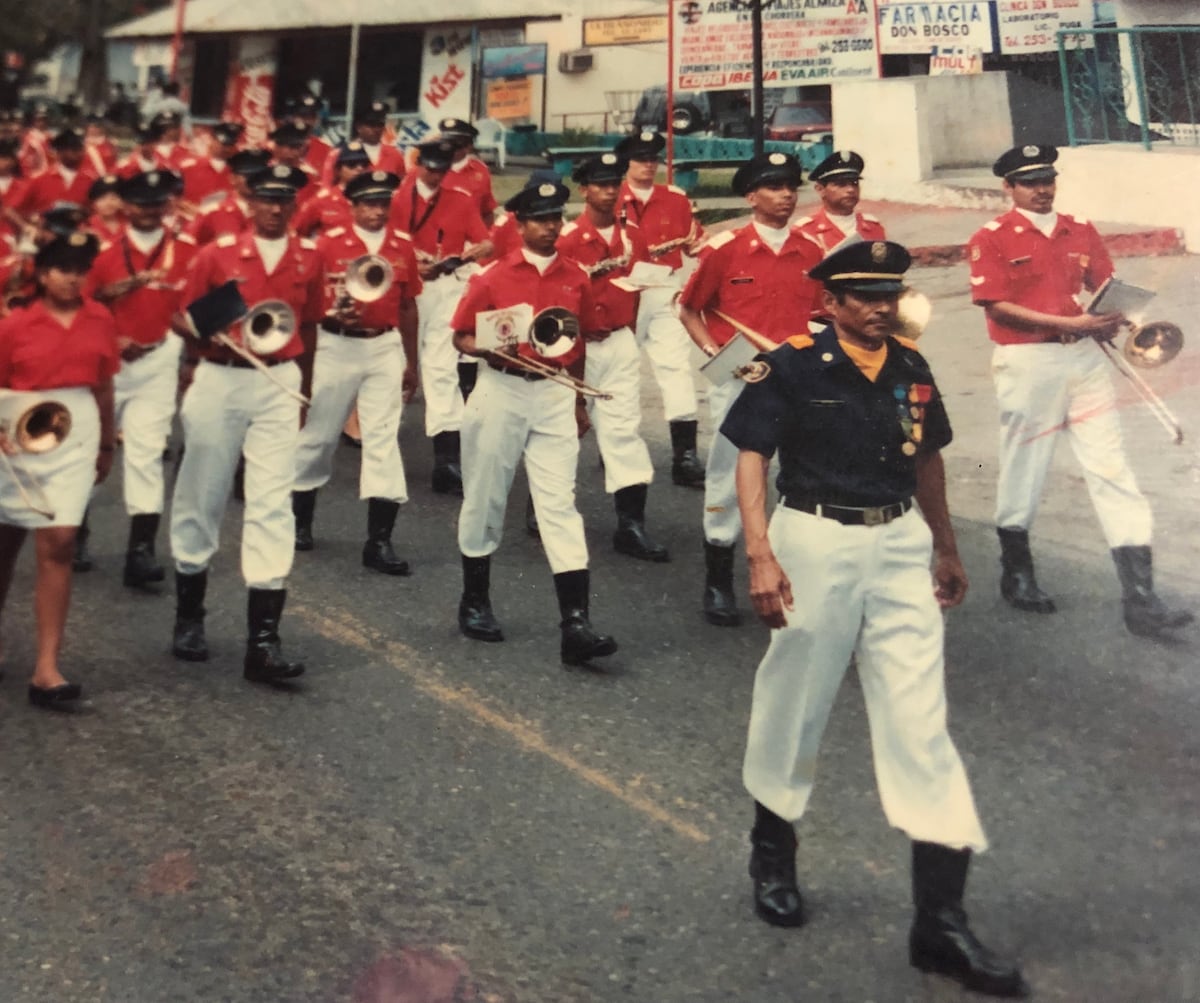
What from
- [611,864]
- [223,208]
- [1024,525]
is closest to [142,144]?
[223,208]

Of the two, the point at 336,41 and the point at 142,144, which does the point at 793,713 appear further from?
the point at 336,41

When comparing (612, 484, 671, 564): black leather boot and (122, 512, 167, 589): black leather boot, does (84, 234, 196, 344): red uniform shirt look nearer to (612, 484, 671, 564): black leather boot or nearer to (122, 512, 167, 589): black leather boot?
(122, 512, 167, 589): black leather boot

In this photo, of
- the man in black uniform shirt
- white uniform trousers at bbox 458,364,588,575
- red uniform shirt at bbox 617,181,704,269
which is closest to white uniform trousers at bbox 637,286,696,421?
red uniform shirt at bbox 617,181,704,269

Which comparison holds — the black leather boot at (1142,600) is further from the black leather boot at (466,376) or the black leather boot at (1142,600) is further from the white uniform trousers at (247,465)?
the black leather boot at (466,376)

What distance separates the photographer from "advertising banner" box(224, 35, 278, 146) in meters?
31.1

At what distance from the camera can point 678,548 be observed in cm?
934

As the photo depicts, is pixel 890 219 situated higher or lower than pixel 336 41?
lower

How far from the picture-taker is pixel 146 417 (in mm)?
8953

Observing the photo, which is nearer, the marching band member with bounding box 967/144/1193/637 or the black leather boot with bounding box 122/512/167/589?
the marching band member with bounding box 967/144/1193/637

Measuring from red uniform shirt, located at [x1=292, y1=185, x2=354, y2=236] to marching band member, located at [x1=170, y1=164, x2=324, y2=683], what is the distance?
2206mm

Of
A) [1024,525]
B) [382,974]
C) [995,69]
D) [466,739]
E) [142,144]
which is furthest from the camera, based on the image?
[142,144]

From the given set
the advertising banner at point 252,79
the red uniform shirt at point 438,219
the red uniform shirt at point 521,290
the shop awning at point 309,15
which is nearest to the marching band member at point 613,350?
the red uniform shirt at point 521,290

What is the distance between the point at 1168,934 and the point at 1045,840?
735 millimetres

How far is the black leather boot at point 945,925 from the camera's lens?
4.49 meters
